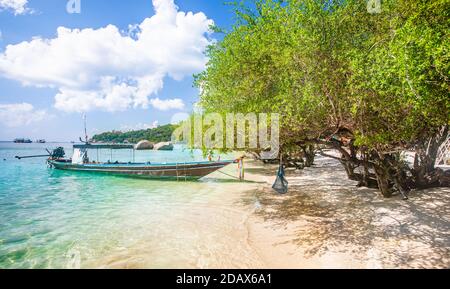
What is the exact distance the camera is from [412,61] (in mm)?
4797

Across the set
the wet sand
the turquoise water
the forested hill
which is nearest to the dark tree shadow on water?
the wet sand

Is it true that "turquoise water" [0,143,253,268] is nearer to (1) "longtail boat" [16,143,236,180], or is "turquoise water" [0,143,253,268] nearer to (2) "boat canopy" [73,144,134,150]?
(1) "longtail boat" [16,143,236,180]

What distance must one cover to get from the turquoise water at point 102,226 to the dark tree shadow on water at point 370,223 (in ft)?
9.43

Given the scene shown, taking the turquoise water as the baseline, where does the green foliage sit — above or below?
above

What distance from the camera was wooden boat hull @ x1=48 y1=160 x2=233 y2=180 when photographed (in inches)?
777

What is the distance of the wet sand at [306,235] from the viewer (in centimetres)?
582

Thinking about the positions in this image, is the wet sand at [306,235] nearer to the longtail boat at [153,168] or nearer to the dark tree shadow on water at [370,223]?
the dark tree shadow on water at [370,223]

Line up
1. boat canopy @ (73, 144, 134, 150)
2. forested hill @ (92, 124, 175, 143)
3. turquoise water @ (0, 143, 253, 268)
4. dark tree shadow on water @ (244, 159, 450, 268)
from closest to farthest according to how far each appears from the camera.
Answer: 1. dark tree shadow on water @ (244, 159, 450, 268)
2. turquoise water @ (0, 143, 253, 268)
3. boat canopy @ (73, 144, 134, 150)
4. forested hill @ (92, 124, 175, 143)

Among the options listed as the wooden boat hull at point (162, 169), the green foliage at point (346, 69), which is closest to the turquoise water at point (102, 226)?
the wooden boat hull at point (162, 169)

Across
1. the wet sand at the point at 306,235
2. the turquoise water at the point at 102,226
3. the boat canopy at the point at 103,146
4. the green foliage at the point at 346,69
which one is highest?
the green foliage at the point at 346,69

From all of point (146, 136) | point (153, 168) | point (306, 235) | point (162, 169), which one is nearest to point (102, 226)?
point (306, 235)

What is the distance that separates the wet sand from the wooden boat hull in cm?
836

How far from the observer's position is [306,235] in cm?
723
